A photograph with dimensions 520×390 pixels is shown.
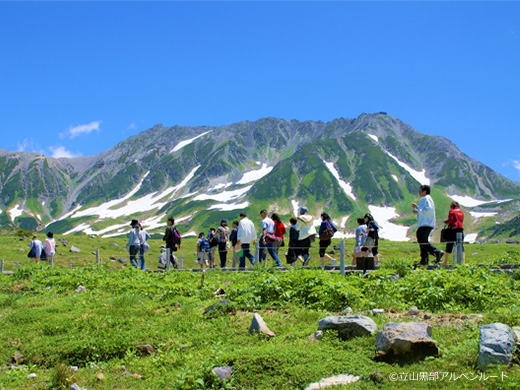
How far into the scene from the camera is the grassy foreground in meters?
7.46

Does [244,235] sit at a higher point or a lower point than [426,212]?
lower

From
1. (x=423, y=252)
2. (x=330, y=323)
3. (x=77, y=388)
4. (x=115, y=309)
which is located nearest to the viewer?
(x=77, y=388)

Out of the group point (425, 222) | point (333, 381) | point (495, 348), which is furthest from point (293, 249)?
point (495, 348)

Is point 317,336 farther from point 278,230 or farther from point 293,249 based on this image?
point 278,230

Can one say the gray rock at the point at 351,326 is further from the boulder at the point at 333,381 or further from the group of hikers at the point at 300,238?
the group of hikers at the point at 300,238

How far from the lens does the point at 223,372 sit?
25.5ft

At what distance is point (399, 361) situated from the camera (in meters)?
7.47

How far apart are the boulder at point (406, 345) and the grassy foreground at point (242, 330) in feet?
0.66

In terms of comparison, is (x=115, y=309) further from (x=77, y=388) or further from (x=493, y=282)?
(x=493, y=282)

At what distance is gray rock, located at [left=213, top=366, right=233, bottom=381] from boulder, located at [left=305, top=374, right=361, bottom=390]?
1.53m

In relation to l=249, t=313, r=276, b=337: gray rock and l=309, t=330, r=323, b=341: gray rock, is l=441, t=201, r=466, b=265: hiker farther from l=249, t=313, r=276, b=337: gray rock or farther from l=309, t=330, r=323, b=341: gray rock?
l=249, t=313, r=276, b=337: gray rock

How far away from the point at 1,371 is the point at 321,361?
7136 mm

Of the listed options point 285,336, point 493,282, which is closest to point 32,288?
point 285,336

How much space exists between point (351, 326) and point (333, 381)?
1.83m
